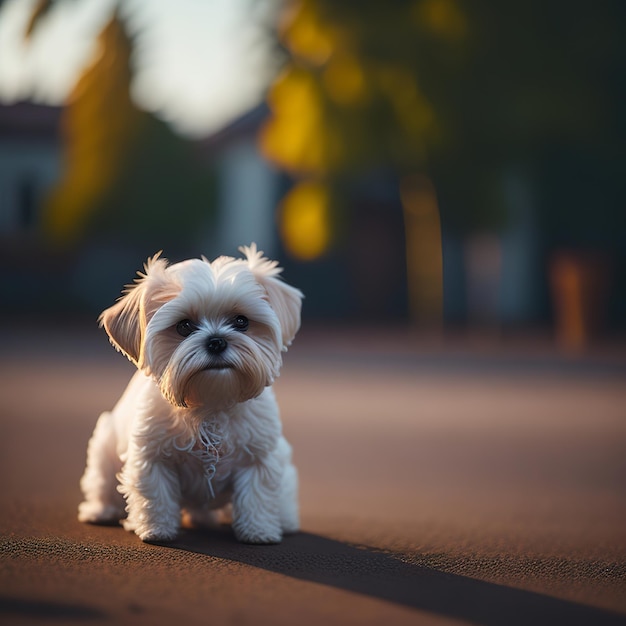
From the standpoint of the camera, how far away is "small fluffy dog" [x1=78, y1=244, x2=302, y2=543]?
3.90 meters

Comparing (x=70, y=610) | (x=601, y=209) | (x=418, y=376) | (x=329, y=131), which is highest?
(x=601, y=209)

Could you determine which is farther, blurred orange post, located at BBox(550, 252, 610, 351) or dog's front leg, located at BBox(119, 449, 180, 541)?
blurred orange post, located at BBox(550, 252, 610, 351)

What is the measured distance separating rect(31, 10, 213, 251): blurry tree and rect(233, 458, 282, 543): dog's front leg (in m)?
25.1

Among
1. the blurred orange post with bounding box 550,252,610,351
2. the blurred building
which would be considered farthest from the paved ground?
the blurred building

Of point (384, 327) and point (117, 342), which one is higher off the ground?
point (384, 327)

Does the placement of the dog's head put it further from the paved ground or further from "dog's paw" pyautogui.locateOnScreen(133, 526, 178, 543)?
the paved ground

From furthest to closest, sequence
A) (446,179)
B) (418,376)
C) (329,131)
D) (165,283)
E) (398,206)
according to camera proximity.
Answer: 1. (398,206)
2. (446,179)
3. (329,131)
4. (418,376)
5. (165,283)

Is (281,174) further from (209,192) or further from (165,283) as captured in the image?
(165,283)

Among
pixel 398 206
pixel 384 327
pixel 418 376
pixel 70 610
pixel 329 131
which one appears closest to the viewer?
pixel 70 610

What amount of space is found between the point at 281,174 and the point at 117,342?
25.0 m

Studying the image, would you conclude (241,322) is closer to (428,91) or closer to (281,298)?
(281,298)

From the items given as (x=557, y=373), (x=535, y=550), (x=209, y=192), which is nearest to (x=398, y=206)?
(x=209, y=192)

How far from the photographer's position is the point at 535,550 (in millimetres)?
4465

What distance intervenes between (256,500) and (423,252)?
21.5 metres
